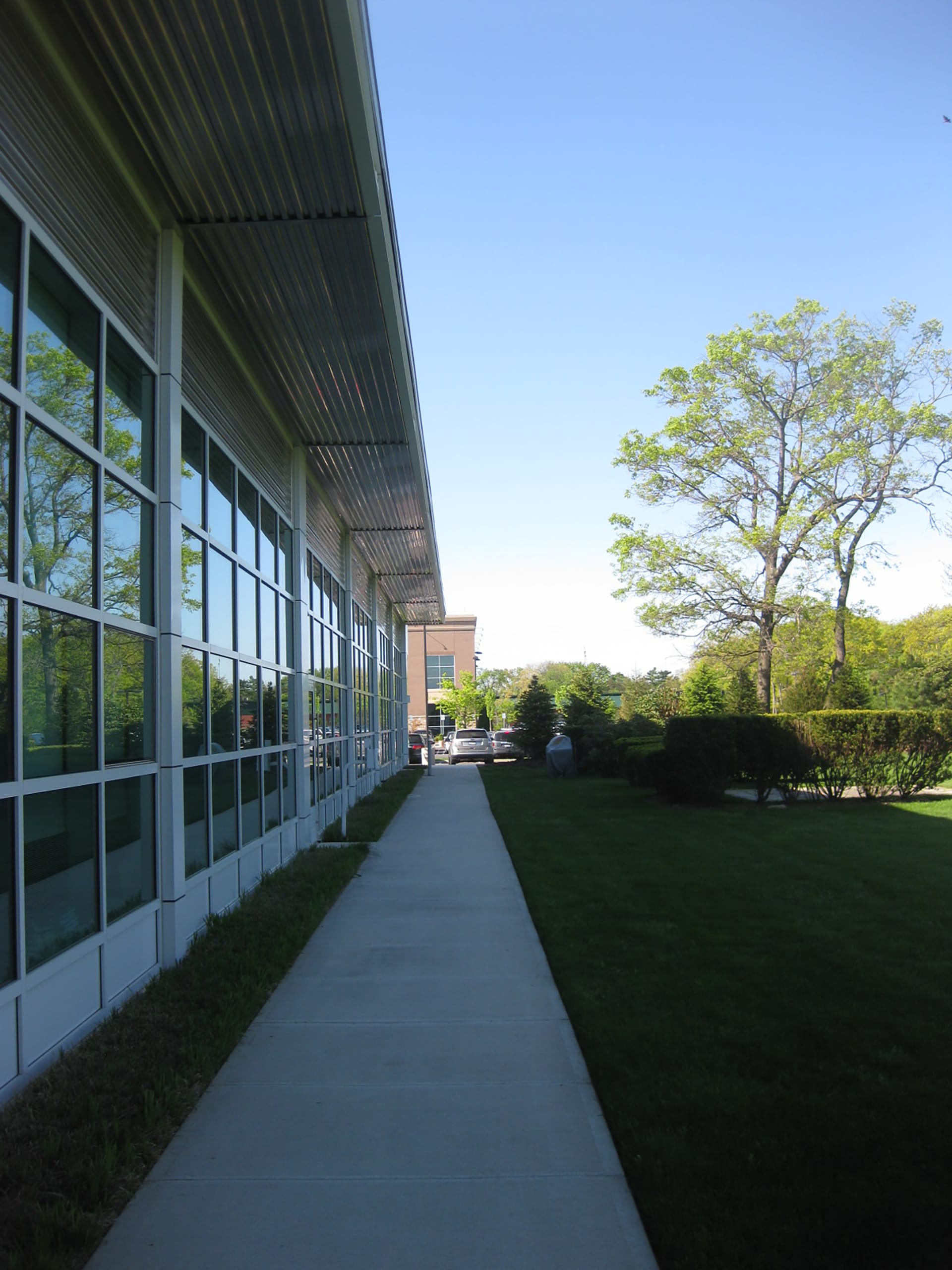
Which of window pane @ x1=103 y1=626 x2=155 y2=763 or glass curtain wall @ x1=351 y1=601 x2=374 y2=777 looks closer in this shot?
window pane @ x1=103 y1=626 x2=155 y2=763

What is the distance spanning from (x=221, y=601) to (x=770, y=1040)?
566 centimetres

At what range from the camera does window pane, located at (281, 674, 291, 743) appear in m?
11.0

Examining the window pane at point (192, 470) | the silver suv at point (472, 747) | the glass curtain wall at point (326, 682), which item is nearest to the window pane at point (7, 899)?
the window pane at point (192, 470)

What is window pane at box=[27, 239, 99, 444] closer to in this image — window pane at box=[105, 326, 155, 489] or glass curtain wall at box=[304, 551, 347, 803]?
window pane at box=[105, 326, 155, 489]

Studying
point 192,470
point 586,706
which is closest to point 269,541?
point 192,470

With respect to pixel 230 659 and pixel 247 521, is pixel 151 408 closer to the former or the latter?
pixel 230 659

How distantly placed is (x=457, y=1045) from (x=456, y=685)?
7195 cm

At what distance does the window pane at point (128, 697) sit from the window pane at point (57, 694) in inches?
9.5

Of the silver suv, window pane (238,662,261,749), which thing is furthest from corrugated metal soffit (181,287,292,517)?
the silver suv

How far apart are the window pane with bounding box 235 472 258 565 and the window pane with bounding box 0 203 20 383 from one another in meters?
4.55

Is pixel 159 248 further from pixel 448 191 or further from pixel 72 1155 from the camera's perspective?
pixel 72 1155

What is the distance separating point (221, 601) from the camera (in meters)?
8.32

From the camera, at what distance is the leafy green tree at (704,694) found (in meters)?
35.9

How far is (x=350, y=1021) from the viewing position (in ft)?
18.2
